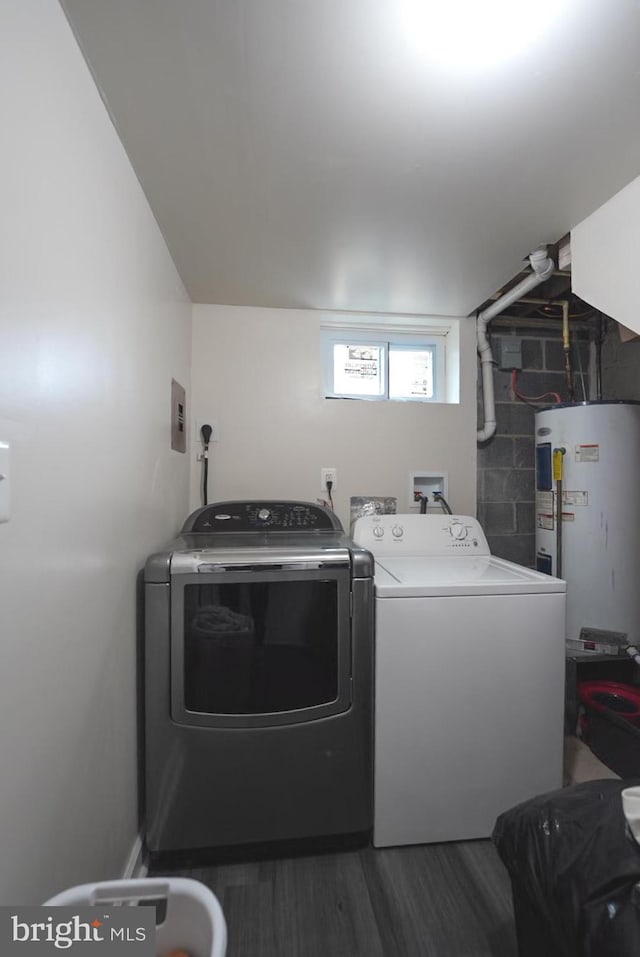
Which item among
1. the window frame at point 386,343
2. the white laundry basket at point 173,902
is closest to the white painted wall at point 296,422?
the window frame at point 386,343

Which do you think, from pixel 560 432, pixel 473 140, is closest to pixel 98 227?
pixel 473 140

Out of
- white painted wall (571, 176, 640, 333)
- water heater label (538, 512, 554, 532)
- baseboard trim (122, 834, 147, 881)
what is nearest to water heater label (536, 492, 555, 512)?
water heater label (538, 512, 554, 532)

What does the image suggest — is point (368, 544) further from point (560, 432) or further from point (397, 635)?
point (560, 432)

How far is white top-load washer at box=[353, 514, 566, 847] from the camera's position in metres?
1.32

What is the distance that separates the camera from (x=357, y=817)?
132cm

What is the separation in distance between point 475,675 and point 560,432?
127 centimetres

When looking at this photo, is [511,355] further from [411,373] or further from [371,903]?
[371,903]

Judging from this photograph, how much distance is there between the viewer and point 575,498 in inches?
74.8

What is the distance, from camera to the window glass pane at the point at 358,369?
2293mm

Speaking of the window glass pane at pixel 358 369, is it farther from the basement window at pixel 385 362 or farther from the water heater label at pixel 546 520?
the water heater label at pixel 546 520

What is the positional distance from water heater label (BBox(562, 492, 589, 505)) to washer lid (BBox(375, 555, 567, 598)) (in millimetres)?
526

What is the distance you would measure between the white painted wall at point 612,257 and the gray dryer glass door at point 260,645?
1239 mm

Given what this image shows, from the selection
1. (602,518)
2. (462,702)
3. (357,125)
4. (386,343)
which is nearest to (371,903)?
(462,702)

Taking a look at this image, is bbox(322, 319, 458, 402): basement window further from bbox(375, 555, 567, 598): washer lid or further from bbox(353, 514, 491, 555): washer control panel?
bbox(375, 555, 567, 598): washer lid
